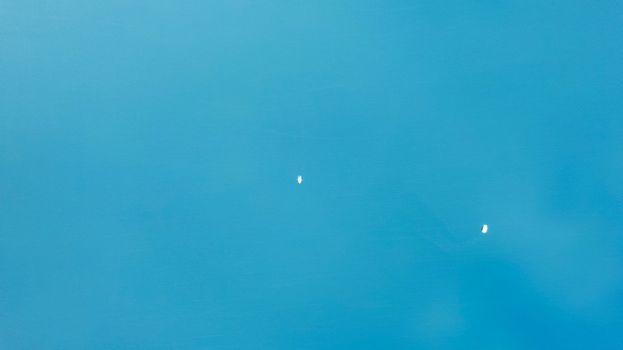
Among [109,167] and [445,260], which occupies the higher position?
[109,167]

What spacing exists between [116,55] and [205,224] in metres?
0.63

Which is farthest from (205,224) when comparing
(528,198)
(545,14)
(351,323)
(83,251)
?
(545,14)

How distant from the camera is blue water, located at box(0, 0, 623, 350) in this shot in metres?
2.02

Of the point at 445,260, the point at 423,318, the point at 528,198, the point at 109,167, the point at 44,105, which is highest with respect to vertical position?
the point at 44,105

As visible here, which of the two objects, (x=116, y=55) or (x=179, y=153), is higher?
(x=116, y=55)

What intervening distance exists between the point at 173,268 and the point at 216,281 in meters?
0.15

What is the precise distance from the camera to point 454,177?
2.05m

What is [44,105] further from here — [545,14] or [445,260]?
[545,14]

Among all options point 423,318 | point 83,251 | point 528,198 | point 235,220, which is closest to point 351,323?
point 423,318

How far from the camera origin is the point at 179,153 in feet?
6.68

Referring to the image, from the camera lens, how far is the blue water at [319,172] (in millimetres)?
2018

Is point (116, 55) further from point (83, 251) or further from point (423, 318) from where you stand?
point (423, 318)

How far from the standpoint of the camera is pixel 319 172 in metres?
2.05

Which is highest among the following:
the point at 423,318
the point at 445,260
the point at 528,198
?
the point at 528,198
